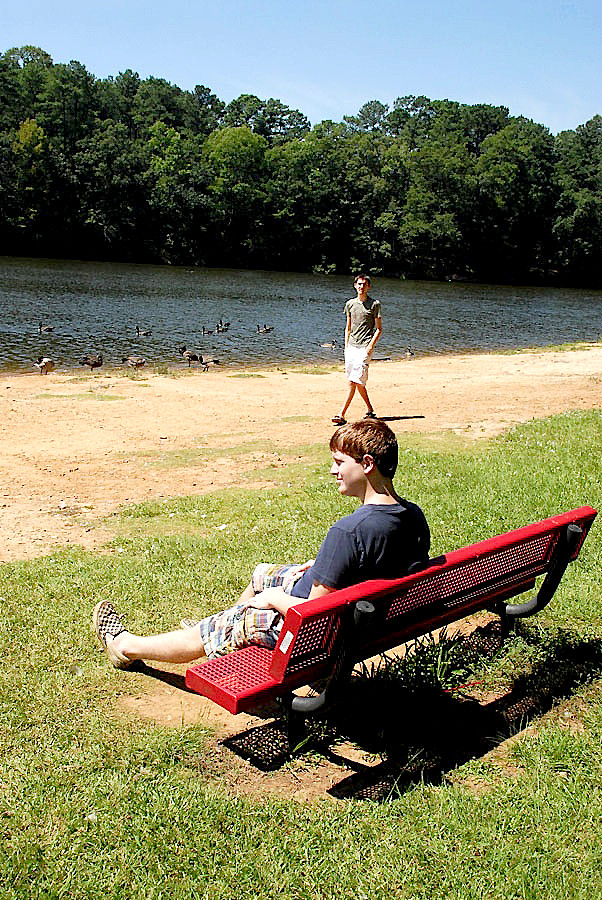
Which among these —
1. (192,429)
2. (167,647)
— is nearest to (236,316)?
(192,429)

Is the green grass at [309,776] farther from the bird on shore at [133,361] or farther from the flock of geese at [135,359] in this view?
the bird on shore at [133,361]

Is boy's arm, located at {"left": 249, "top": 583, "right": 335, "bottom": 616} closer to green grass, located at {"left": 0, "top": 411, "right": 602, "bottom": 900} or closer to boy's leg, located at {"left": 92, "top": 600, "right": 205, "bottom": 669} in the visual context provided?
boy's leg, located at {"left": 92, "top": 600, "right": 205, "bottom": 669}

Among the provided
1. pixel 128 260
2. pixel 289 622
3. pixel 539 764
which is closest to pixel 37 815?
pixel 289 622

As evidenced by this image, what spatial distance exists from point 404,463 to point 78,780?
5.92 metres

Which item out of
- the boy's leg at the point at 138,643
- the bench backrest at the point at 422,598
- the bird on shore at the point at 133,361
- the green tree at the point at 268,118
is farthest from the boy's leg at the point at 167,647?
the green tree at the point at 268,118

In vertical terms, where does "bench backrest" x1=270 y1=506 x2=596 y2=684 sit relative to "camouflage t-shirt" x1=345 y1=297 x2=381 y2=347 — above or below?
below

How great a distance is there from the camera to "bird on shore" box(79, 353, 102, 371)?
21906mm

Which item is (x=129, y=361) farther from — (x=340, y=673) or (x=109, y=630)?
(x=340, y=673)

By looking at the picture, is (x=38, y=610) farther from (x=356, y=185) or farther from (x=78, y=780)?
(x=356, y=185)

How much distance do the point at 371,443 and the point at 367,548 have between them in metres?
0.47

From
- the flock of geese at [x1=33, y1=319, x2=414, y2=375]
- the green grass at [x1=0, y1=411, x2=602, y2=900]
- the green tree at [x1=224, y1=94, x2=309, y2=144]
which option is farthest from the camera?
the green tree at [x1=224, y1=94, x2=309, y2=144]

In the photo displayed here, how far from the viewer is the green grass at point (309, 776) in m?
3.14

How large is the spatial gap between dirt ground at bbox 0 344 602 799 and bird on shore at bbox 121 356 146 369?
1351 mm

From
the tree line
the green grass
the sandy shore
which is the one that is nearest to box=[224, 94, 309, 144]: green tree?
the tree line
